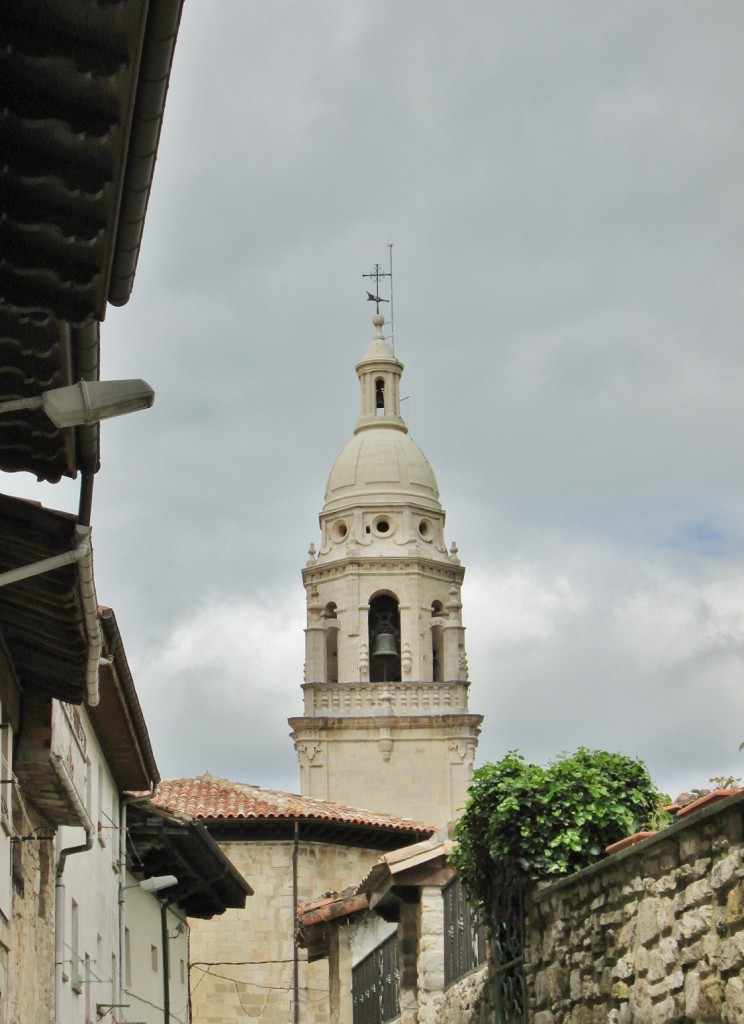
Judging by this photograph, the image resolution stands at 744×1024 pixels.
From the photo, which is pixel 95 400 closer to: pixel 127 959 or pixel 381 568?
pixel 127 959

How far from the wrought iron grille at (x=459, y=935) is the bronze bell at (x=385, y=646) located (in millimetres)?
38676

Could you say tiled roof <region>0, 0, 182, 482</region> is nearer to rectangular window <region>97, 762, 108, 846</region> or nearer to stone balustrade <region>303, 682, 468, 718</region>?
rectangular window <region>97, 762, 108, 846</region>

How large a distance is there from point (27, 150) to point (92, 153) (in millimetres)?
299

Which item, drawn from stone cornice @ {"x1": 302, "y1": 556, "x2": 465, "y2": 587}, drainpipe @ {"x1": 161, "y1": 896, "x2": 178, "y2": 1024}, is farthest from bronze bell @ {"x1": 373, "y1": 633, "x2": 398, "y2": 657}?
drainpipe @ {"x1": 161, "y1": 896, "x2": 178, "y2": 1024}

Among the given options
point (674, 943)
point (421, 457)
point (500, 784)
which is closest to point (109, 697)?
point (500, 784)

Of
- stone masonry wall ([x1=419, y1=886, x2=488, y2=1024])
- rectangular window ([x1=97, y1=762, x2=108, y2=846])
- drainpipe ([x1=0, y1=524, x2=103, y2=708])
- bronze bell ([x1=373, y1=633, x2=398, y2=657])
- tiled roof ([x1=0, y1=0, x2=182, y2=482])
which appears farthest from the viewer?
bronze bell ([x1=373, y1=633, x2=398, y2=657])

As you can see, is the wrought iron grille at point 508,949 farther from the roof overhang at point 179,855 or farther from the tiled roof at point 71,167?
the roof overhang at point 179,855

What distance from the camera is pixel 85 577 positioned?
1135cm

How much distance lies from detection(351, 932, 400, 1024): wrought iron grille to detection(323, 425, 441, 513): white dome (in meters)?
34.1

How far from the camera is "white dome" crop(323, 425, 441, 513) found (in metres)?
61.6

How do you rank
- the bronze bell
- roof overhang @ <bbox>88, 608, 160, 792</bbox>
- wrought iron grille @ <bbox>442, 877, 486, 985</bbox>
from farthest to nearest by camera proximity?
1. the bronze bell
2. wrought iron grille @ <bbox>442, 877, 486, 985</bbox>
3. roof overhang @ <bbox>88, 608, 160, 792</bbox>

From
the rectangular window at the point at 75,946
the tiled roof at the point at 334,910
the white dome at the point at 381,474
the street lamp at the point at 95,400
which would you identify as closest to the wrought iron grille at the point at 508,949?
the rectangular window at the point at 75,946

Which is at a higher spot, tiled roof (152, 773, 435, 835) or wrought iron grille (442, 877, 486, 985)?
tiled roof (152, 773, 435, 835)

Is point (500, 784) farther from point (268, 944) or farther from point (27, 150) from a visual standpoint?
point (268, 944)
